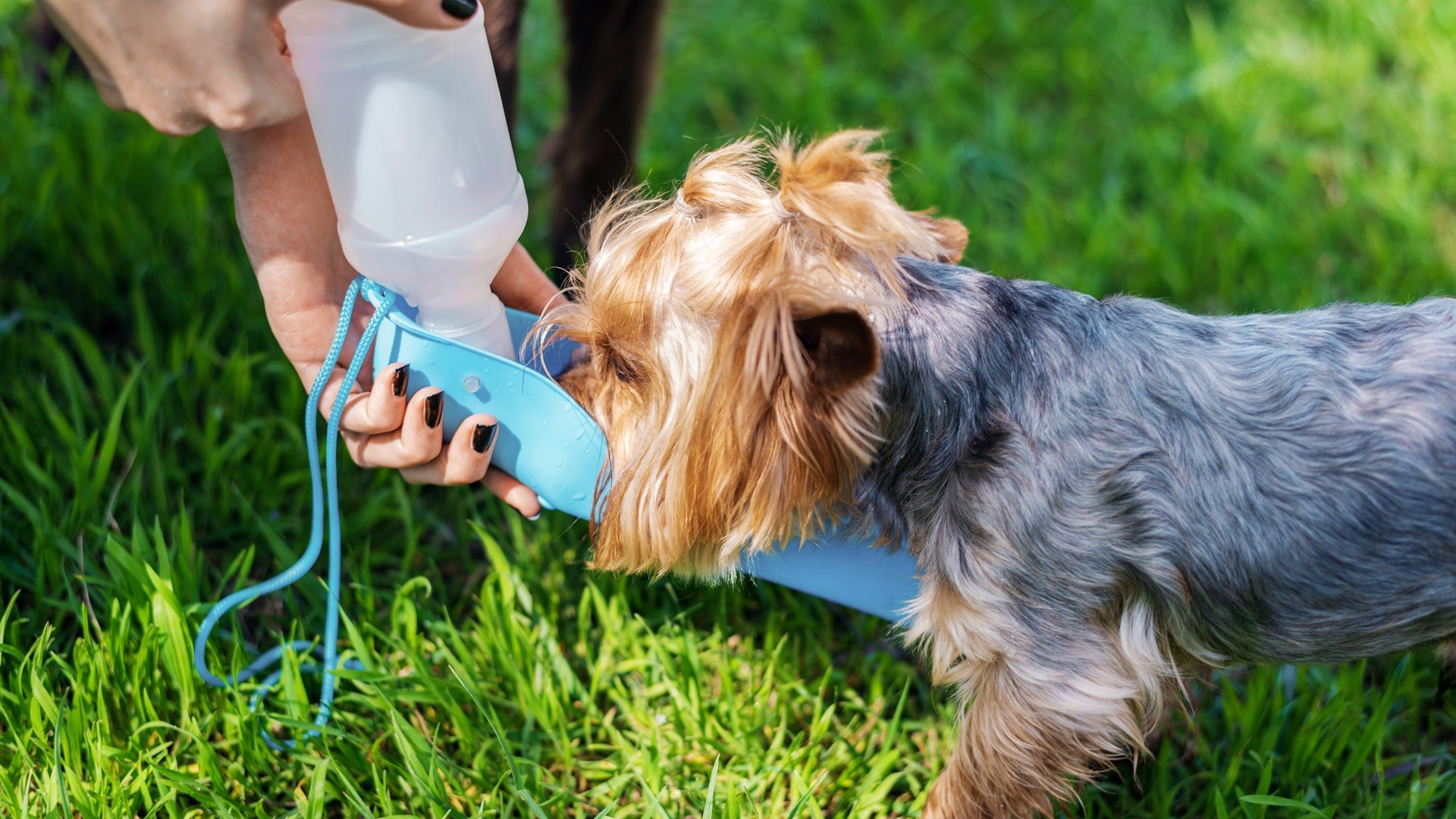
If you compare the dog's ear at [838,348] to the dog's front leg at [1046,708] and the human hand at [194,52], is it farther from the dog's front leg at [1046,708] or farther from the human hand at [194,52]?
the human hand at [194,52]

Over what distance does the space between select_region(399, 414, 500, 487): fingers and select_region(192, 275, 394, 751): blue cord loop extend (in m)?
0.21

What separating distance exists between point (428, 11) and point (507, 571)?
4.39 ft

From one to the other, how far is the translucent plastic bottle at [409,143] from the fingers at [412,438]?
19 centimetres

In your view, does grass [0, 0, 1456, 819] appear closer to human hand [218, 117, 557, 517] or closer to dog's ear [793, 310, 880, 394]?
human hand [218, 117, 557, 517]

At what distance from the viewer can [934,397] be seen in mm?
2055

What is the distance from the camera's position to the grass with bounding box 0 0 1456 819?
235 cm

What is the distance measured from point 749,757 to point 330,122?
1.55 m

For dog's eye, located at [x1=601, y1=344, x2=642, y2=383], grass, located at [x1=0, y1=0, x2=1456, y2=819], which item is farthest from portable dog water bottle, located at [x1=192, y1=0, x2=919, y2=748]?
grass, located at [x1=0, y1=0, x2=1456, y2=819]

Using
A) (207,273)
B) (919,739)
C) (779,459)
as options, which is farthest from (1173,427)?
(207,273)

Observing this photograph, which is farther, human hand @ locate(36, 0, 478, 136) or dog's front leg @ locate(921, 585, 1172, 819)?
dog's front leg @ locate(921, 585, 1172, 819)

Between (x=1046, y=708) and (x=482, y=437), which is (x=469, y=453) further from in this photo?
(x=1046, y=708)

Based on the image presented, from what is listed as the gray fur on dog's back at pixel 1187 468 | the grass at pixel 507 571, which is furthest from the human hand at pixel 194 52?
the gray fur on dog's back at pixel 1187 468

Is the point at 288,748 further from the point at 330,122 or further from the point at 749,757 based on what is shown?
the point at 330,122

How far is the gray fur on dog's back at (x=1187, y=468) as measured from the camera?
1965 mm
